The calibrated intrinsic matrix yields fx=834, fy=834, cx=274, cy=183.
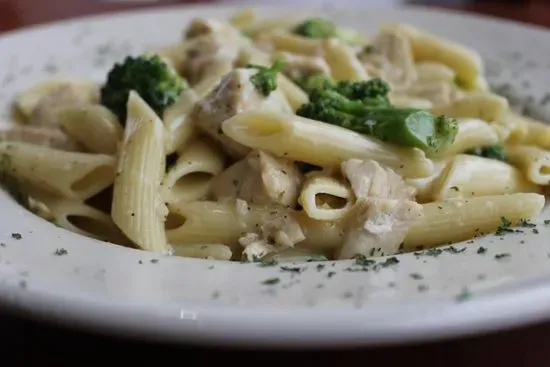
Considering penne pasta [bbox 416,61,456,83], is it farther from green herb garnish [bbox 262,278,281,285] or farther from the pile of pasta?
green herb garnish [bbox 262,278,281,285]

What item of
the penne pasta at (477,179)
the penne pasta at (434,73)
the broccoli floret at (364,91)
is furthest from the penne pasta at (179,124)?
the penne pasta at (434,73)

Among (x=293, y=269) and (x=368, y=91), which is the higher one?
(x=368, y=91)

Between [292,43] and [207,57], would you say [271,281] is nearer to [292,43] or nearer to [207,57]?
[207,57]

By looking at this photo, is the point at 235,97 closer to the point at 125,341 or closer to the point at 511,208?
the point at 511,208

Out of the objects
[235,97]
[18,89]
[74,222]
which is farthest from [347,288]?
[18,89]

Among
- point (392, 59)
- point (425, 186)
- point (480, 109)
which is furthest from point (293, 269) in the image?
point (392, 59)

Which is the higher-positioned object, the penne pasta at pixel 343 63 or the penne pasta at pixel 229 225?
the penne pasta at pixel 343 63

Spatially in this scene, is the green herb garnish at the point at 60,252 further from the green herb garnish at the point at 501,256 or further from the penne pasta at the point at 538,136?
the penne pasta at the point at 538,136
